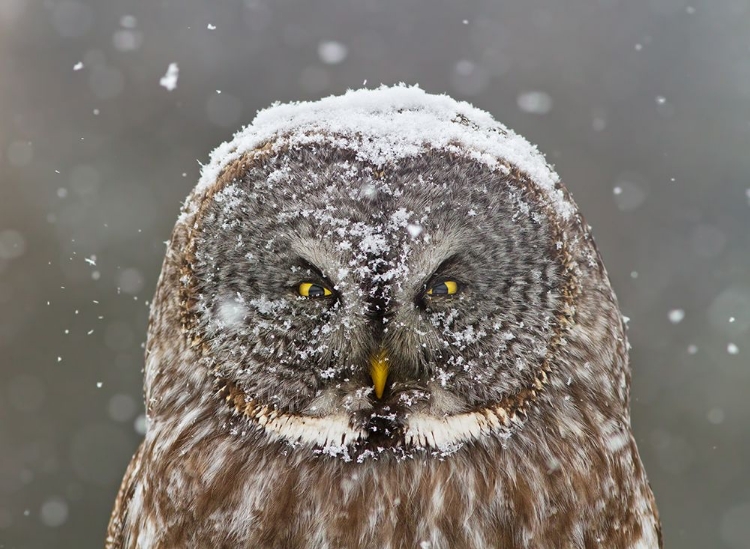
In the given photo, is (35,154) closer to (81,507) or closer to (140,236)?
(140,236)

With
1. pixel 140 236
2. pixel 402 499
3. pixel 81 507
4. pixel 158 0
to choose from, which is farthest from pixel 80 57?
pixel 402 499

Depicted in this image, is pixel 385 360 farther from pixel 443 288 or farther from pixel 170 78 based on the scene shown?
pixel 170 78

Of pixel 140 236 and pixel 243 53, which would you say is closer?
pixel 140 236

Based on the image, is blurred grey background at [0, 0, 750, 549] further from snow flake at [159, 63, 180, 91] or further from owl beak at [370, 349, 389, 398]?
owl beak at [370, 349, 389, 398]

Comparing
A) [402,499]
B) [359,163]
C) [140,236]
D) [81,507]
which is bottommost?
[81,507]

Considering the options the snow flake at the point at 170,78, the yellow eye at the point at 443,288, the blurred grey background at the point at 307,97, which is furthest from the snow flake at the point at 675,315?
the snow flake at the point at 170,78

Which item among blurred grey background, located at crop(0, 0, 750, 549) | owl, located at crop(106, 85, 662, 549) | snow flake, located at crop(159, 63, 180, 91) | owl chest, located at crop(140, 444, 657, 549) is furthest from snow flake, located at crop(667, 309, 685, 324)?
snow flake, located at crop(159, 63, 180, 91)
